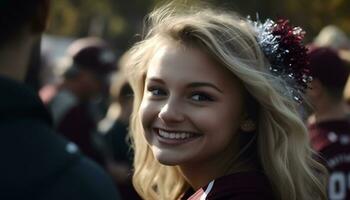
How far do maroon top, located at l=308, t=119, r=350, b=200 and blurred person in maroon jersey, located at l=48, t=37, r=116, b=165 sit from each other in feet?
6.51

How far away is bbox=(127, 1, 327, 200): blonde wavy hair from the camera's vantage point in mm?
2721

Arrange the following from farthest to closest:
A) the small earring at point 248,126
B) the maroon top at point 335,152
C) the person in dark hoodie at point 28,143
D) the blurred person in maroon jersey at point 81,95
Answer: the blurred person in maroon jersey at point 81,95
the maroon top at point 335,152
the small earring at point 248,126
the person in dark hoodie at point 28,143

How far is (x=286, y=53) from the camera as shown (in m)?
2.92

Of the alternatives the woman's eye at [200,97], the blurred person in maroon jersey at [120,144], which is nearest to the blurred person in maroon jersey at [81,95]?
the blurred person in maroon jersey at [120,144]

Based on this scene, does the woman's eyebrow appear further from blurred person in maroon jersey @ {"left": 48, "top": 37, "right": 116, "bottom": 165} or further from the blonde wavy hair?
blurred person in maroon jersey @ {"left": 48, "top": 37, "right": 116, "bottom": 165}

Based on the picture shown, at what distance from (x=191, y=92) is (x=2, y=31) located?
1157mm

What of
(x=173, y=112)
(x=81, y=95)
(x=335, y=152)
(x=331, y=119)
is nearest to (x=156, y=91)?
(x=173, y=112)

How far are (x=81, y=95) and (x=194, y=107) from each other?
3.80 m

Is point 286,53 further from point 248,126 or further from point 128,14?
point 128,14

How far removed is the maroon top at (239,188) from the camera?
259 centimetres

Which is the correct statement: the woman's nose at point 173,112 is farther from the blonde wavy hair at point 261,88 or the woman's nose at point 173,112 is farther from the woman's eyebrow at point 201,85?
the blonde wavy hair at point 261,88

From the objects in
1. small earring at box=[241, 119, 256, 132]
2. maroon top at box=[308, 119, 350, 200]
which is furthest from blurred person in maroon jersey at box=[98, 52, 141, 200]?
small earring at box=[241, 119, 256, 132]

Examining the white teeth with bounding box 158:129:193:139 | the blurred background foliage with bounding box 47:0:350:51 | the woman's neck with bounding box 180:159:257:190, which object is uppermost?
the white teeth with bounding box 158:129:193:139

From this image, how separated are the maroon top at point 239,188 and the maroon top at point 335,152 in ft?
5.39
